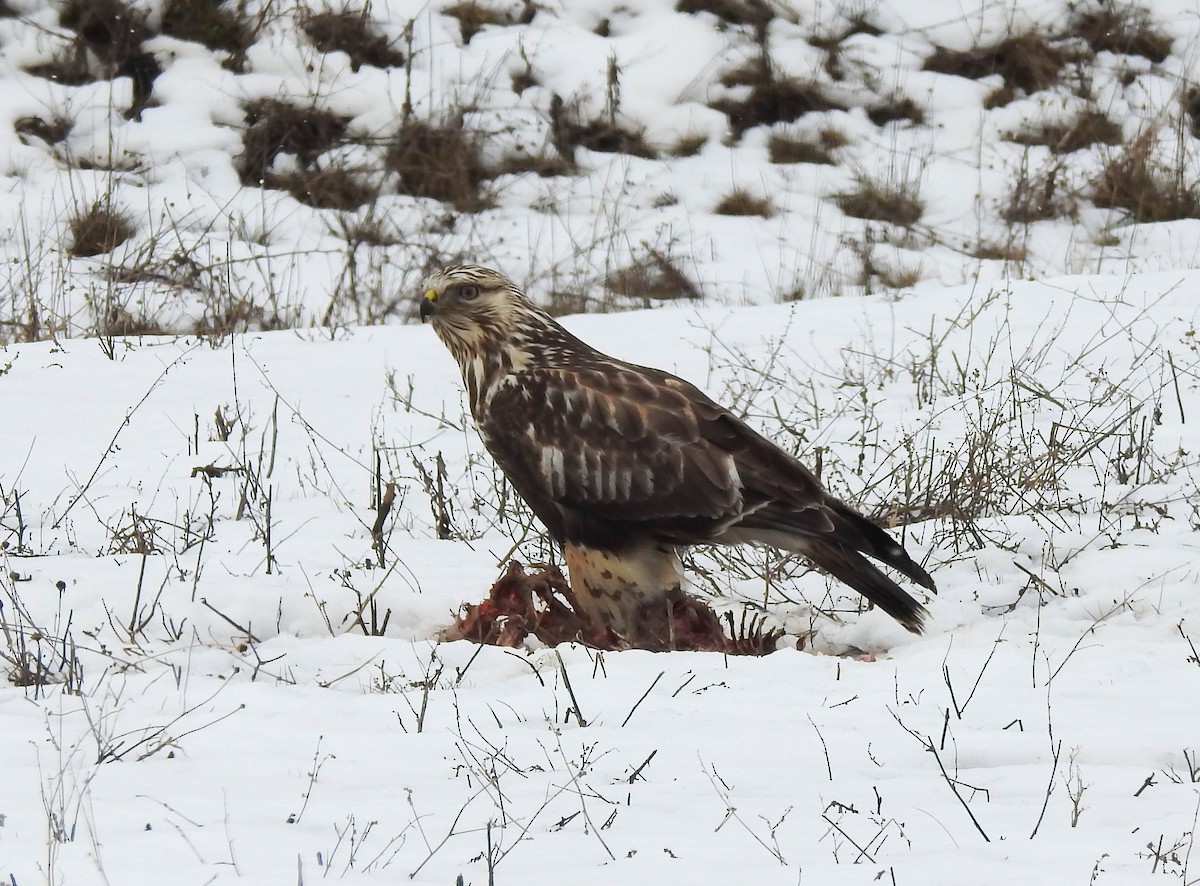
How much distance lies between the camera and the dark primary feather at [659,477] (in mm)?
4012

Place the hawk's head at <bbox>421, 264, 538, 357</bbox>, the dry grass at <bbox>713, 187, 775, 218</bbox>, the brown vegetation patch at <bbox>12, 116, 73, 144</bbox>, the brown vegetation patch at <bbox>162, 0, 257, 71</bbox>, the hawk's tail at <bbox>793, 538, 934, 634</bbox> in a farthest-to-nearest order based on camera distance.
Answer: the brown vegetation patch at <bbox>162, 0, 257, 71</bbox> < the dry grass at <bbox>713, 187, 775, 218</bbox> < the brown vegetation patch at <bbox>12, 116, 73, 144</bbox> < the hawk's head at <bbox>421, 264, 538, 357</bbox> < the hawk's tail at <bbox>793, 538, 934, 634</bbox>

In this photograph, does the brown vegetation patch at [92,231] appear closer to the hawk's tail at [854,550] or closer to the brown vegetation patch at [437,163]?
the brown vegetation patch at [437,163]

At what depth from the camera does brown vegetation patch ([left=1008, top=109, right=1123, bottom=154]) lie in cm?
1154

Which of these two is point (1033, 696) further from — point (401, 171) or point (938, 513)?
point (401, 171)

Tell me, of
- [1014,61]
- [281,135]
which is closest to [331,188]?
[281,135]

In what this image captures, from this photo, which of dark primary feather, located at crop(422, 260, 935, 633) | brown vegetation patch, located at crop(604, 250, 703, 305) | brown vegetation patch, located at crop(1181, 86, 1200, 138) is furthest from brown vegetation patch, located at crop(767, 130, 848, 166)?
dark primary feather, located at crop(422, 260, 935, 633)

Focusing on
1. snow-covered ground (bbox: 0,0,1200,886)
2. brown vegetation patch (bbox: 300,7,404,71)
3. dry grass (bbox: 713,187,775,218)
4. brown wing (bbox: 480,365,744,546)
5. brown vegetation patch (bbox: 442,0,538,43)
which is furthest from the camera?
brown vegetation patch (bbox: 442,0,538,43)

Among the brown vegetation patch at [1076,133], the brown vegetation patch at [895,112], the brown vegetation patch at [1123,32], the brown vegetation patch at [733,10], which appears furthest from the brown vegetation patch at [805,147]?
the brown vegetation patch at [1123,32]

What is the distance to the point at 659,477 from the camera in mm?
4047

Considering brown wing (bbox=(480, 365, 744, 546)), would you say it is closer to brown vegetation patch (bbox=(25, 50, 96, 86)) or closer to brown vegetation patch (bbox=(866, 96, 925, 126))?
brown vegetation patch (bbox=(25, 50, 96, 86))

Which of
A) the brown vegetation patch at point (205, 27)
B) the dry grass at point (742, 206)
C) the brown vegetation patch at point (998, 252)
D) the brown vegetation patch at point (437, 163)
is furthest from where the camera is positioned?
the brown vegetation patch at point (205, 27)

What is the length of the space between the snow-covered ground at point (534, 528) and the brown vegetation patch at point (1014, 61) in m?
0.17

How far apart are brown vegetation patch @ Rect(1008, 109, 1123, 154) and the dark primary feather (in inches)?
327

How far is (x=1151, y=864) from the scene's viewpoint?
7.07ft
